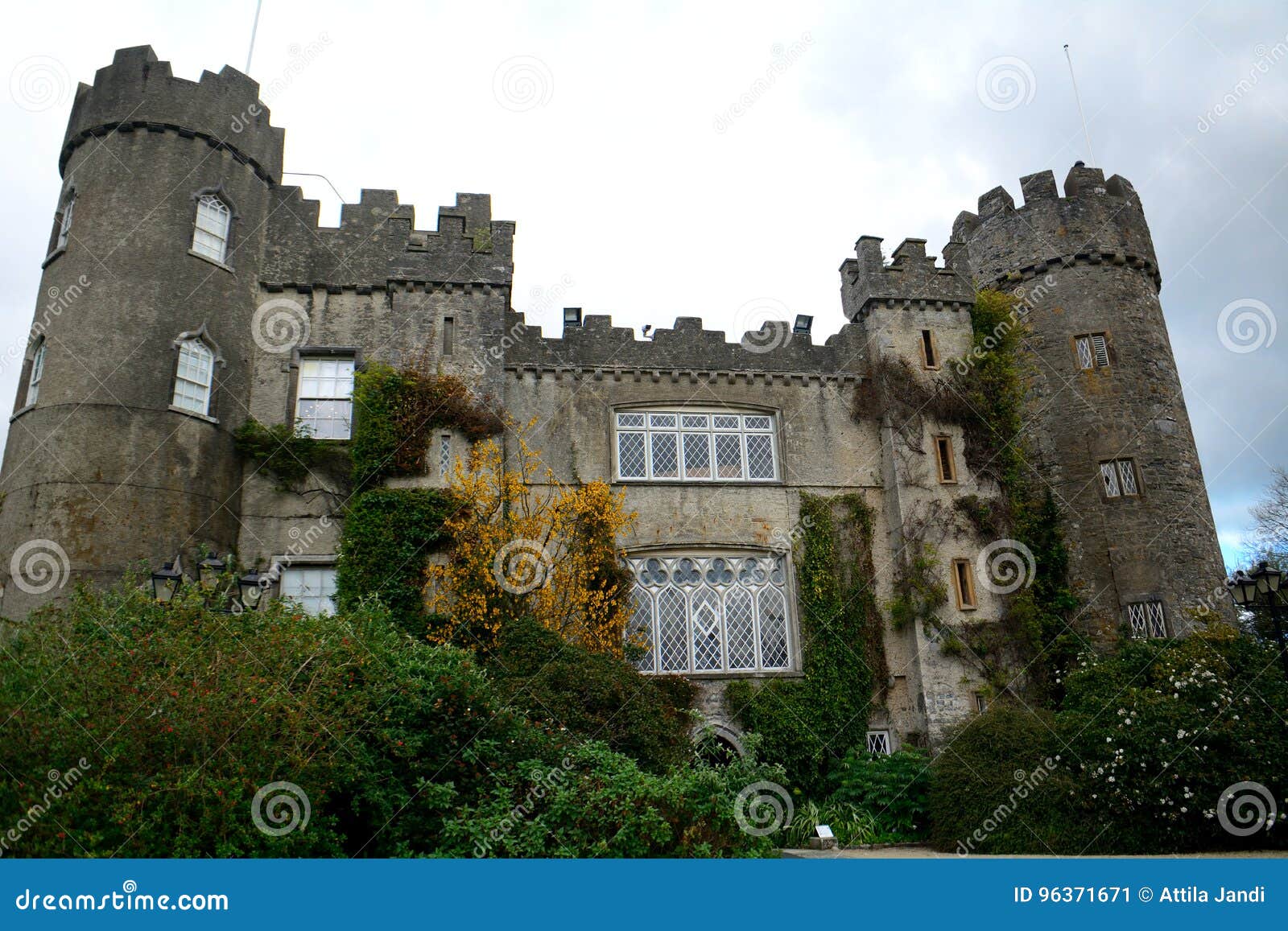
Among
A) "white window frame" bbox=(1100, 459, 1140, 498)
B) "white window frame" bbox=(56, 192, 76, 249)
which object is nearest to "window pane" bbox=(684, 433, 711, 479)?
"white window frame" bbox=(1100, 459, 1140, 498)

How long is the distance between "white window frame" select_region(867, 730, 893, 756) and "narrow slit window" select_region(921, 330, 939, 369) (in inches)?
318

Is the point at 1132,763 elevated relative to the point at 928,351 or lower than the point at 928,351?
lower

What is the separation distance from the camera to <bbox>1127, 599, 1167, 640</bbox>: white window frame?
17578 millimetres

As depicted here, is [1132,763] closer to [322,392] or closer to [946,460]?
[946,460]

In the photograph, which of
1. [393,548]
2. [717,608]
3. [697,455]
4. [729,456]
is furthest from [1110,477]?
[393,548]

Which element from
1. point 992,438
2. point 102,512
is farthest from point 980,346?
point 102,512

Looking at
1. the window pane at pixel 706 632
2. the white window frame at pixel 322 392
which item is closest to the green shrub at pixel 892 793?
the window pane at pixel 706 632

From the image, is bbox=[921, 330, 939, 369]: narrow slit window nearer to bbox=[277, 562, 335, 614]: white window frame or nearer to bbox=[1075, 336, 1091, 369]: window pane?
bbox=[1075, 336, 1091, 369]: window pane

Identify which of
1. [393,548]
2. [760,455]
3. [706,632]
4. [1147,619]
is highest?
[760,455]

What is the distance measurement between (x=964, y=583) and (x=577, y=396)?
→ 9.00 meters

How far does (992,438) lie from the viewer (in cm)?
1934

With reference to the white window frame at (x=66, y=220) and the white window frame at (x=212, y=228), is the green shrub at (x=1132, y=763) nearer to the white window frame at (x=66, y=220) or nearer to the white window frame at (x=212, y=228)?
the white window frame at (x=212, y=228)

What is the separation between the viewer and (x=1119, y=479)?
61.9 ft

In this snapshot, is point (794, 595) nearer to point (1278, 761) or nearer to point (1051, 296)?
point (1278, 761)
